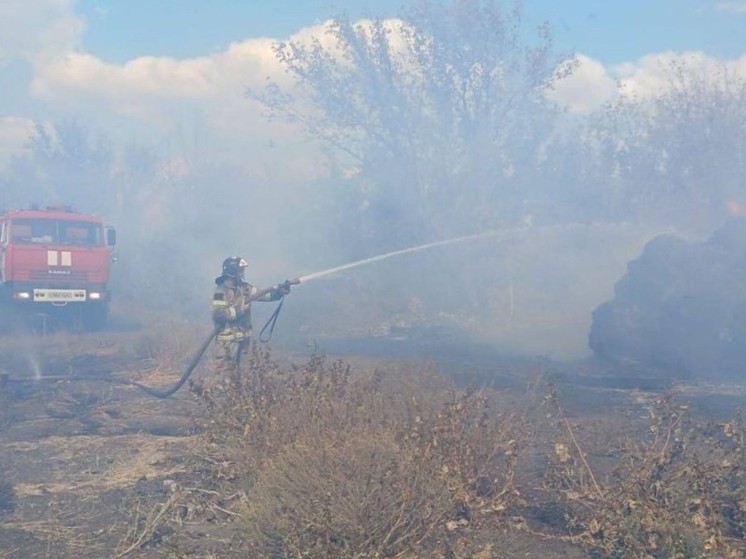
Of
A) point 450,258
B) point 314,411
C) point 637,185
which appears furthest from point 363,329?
point 314,411

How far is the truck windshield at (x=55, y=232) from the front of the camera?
16500 mm

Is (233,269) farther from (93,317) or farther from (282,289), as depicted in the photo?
(93,317)

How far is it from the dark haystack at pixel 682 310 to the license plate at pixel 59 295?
1018 centimetres

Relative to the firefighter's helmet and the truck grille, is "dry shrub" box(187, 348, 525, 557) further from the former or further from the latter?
the truck grille

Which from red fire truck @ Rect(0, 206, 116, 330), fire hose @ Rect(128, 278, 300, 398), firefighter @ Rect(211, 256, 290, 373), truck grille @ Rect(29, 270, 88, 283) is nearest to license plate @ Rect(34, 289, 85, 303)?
red fire truck @ Rect(0, 206, 116, 330)

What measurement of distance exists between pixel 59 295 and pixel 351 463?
1355cm

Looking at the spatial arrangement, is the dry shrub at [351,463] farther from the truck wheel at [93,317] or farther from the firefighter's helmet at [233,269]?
the truck wheel at [93,317]

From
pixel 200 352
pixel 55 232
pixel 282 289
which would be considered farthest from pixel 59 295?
pixel 282 289

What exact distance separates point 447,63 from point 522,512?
69.9ft

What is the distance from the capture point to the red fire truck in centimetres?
1633

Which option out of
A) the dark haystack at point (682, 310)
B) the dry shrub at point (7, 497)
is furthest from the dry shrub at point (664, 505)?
the dark haystack at point (682, 310)

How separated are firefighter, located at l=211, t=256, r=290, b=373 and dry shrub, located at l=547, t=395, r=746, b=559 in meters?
4.71

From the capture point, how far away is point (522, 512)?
584 cm

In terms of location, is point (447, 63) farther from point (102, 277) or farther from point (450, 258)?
point (102, 277)
